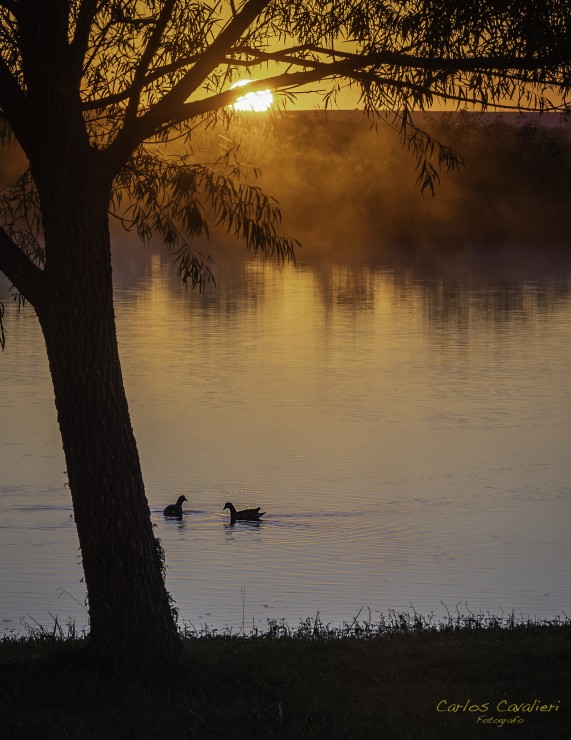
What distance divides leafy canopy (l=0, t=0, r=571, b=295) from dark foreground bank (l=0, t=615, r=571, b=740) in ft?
6.62

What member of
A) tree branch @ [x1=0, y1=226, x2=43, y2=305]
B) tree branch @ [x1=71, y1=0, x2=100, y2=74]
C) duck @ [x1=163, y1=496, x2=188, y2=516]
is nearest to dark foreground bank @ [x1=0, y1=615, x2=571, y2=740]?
tree branch @ [x1=0, y1=226, x2=43, y2=305]

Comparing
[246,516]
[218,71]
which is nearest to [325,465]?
[246,516]

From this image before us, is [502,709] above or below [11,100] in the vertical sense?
below

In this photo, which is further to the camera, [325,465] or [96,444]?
[325,465]

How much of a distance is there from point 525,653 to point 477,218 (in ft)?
258

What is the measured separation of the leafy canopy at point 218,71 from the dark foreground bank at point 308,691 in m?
2.02

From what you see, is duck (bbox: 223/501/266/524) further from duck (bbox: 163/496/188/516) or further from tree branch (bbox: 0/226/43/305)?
tree branch (bbox: 0/226/43/305)

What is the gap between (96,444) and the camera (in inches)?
266

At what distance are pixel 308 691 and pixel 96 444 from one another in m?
1.57

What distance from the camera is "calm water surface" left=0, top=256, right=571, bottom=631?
11164 mm

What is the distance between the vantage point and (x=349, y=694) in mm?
6367

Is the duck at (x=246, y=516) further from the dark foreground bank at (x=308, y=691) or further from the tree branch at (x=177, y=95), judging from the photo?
the tree branch at (x=177, y=95)

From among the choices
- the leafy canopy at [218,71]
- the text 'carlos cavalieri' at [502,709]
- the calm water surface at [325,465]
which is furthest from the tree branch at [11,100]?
the calm water surface at [325,465]

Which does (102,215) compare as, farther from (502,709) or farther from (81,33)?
(502,709)
